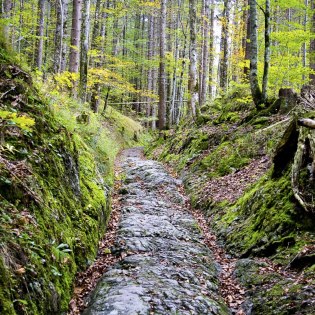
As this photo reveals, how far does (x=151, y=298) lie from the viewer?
15.4 ft

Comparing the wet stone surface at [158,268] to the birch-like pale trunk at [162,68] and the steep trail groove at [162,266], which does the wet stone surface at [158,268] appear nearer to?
the steep trail groove at [162,266]

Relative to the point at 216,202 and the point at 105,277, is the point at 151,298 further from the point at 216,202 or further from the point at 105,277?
the point at 216,202

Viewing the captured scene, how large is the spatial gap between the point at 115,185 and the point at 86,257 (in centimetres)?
568

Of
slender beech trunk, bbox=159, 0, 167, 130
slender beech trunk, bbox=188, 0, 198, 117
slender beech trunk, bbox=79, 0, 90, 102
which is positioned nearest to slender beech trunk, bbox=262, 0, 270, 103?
slender beech trunk, bbox=188, 0, 198, 117

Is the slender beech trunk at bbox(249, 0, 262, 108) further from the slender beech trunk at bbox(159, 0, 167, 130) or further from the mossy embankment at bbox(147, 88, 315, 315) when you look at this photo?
the slender beech trunk at bbox(159, 0, 167, 130)

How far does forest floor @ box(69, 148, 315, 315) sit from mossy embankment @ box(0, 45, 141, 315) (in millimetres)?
363

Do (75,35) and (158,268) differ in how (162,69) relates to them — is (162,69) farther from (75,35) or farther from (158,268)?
(158,268)

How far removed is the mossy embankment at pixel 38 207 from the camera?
3.37 metres

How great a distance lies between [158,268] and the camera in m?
5.71

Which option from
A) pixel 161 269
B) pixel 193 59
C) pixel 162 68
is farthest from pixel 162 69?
pixel 161 269

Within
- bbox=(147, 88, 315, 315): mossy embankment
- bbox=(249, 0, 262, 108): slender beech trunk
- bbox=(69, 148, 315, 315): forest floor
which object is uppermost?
bbox=(249, 0, 262, 108): slender beech trunk

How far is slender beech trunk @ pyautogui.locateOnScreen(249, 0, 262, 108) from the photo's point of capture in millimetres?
11702

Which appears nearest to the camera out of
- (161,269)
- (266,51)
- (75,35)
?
(161,269)

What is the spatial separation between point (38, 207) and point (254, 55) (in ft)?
32.0
